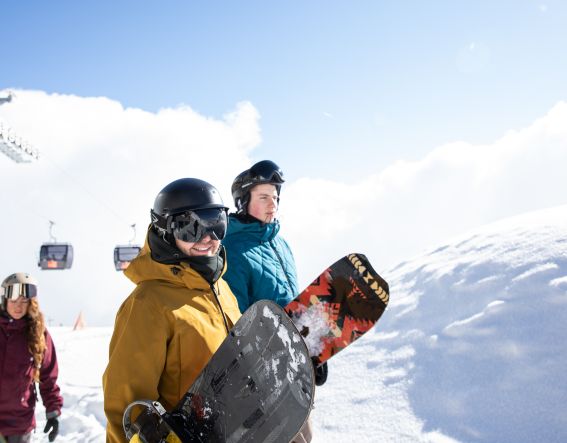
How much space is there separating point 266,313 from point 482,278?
6.60 metres

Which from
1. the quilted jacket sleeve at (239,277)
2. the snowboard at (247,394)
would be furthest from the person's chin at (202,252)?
the quilted jacket sleeve at (239,277)

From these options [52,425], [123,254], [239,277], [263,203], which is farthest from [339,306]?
[123,254]

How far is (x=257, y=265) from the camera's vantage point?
10.5 ft

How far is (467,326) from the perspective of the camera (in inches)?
255

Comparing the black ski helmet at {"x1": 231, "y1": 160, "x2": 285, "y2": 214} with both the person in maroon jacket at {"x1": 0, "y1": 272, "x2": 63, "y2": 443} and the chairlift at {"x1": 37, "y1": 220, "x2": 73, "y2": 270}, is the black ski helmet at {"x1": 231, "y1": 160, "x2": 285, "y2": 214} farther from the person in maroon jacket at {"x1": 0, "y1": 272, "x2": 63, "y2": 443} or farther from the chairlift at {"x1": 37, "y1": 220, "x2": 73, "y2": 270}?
the chairlift at {"x1": 37, "y1": 220, "x2": 73, "y2": 270}

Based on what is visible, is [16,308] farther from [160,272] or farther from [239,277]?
[160,272]

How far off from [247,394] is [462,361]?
4754mm

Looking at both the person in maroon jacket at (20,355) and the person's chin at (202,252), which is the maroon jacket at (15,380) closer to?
the person in maroon jacket at (20,355)

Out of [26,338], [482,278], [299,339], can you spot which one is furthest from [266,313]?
[482,278]

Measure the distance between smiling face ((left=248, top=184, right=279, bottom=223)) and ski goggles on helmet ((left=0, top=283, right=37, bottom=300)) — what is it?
2407 mm

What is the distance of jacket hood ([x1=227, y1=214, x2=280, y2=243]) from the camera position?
335cm

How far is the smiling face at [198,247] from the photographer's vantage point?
211cm

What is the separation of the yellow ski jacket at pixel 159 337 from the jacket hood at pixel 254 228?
4.17 feet

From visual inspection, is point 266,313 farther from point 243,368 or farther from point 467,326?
point 467,326
